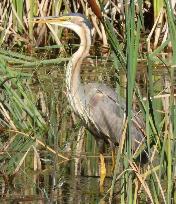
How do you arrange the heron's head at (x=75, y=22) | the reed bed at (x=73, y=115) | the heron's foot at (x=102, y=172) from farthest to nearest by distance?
the heron's head at (x=75, y=22)
the heron's foot at (x=102, y=172)
the reed bed at (x=73, y=115)

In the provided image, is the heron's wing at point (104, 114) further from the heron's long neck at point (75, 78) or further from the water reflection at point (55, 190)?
the water reflection at point (55, 190)

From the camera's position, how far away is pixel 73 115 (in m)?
7.90

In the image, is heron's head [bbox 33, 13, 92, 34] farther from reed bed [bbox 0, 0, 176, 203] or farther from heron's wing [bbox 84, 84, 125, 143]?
heron's wing [bbox 84, 84, 125, 143]

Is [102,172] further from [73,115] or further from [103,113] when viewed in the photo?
[73,115]

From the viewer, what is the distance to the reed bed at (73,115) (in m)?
3.78

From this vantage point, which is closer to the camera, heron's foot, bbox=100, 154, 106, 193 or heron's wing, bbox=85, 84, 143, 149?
heron's foot, bbox=100, 154, 106, 193

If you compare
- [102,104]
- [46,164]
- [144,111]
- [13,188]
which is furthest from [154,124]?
[102,104]

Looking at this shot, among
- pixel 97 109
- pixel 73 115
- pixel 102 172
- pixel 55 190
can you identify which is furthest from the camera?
pixel 73 115

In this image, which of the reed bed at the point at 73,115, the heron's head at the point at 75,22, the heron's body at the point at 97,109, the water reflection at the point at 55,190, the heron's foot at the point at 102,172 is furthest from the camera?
the heron's head at the point at 75,22

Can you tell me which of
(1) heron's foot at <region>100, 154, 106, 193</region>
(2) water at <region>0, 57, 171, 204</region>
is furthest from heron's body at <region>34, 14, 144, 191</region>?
(1) heron's foot at <region>100, 154, 106, 193</region>

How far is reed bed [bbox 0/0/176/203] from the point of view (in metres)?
3.78

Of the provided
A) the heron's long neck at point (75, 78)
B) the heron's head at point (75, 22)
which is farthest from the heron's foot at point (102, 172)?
the heron's head at point (75, 22)

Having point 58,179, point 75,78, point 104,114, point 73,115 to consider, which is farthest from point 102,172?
point 73,115

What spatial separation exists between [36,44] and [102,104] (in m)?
4.63
